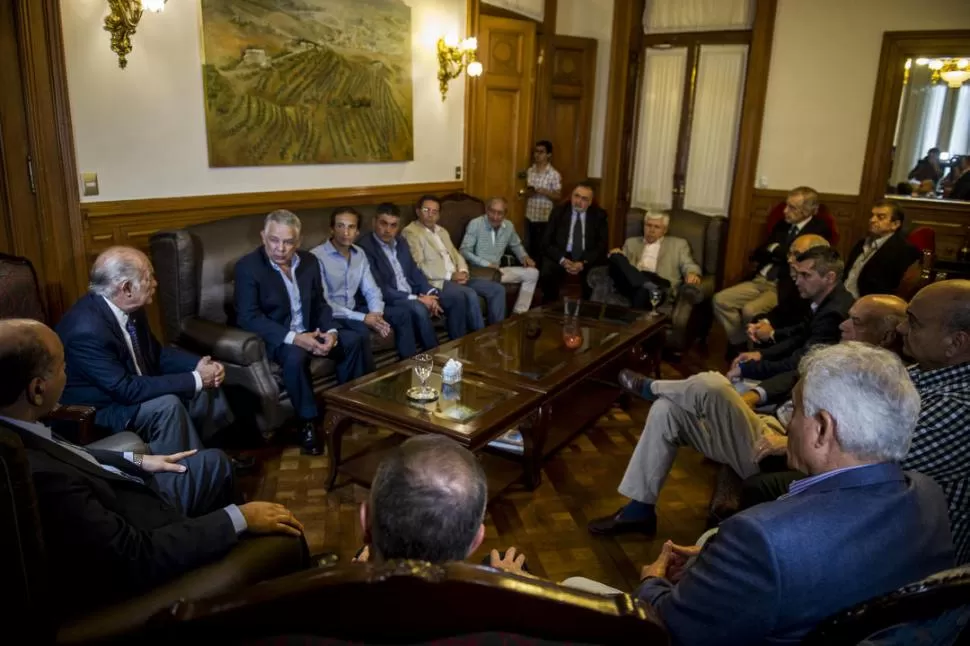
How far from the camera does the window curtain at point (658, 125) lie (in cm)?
648

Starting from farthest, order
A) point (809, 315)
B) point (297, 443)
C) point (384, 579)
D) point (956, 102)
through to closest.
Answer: point (956, 102)
point (297, 443)
point (809, 315)
point (384, 579)

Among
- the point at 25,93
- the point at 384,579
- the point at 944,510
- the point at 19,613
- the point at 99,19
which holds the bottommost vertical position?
the point at 19,613

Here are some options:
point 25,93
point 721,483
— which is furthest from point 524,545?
point 25,93

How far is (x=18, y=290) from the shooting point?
2.73 metres

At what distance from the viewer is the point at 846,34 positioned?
220 inches

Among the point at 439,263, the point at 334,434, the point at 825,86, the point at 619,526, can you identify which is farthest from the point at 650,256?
the point at 334,434

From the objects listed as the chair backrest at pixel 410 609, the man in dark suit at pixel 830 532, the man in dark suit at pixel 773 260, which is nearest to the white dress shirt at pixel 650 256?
the man in dark suit at pixel 773 260

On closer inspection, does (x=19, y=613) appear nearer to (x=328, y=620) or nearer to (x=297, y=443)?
(x=328, y=620)

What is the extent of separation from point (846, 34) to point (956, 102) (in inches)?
39.4

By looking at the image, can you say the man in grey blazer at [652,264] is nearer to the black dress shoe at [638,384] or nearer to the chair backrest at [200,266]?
the black dress shoe at [638,384]

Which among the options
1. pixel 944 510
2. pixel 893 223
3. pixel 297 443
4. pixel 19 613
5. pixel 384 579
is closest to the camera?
pixel 384 579

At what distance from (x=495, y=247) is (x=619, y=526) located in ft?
9.68

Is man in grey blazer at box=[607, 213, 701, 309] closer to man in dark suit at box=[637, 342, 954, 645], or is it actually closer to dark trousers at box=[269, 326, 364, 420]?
dark trousers at box=[269, 326, 364, 420]

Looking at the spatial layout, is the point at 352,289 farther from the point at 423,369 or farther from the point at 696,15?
the point at 696,15
